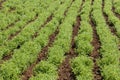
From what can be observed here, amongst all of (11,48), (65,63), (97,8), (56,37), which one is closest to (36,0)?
(97,8)

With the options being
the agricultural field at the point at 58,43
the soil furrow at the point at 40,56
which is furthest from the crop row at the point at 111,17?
the soil furrow at the point at 40,56

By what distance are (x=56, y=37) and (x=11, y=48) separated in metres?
2.97

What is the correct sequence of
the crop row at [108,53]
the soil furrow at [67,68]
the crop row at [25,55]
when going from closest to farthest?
the crop row at [25,55]
the crop row at [108,53]
the soil furrow at [67,68]

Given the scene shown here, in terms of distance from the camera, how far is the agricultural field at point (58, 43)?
12992mm

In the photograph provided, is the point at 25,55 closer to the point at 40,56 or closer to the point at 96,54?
the point at 40,56

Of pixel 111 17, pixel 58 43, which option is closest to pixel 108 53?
pixel 58 43

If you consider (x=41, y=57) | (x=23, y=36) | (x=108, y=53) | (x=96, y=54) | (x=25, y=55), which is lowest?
(x=96, y=54)

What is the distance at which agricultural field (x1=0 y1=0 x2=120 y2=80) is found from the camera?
13.0 m

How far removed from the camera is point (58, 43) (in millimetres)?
15914

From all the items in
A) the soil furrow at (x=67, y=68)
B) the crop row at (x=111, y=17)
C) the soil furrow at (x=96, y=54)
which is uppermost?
the soil furrow at (x=67, y=68)

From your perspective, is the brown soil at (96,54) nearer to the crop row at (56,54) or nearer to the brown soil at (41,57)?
the crop row at (56,54)

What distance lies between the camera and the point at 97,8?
2530 centimetres

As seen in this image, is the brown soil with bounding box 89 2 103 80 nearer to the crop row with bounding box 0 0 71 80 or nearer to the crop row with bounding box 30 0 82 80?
the crop row with bounding box 30 0 82 80

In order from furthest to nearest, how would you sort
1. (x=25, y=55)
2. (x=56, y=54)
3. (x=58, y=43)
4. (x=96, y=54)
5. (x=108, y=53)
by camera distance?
(x=58, y=43) → (x=96, y=54) → (x=108, y=53) → (x=56, y=54) → (x=25, y=55)
